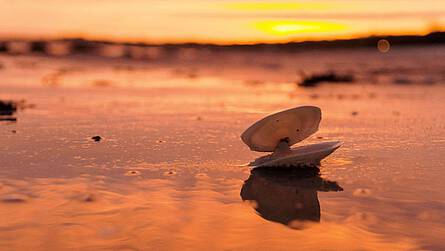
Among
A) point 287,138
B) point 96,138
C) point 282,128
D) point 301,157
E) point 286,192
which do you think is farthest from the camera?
point 96,138

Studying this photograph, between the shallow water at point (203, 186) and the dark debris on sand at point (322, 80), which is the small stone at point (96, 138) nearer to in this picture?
the shallow water at point (203, 186)

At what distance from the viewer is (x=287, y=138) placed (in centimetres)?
721

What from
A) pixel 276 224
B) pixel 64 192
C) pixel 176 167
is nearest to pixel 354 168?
pixel 176 167

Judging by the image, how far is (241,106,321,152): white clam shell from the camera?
278 inches

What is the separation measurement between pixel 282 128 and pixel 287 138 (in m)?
0.16

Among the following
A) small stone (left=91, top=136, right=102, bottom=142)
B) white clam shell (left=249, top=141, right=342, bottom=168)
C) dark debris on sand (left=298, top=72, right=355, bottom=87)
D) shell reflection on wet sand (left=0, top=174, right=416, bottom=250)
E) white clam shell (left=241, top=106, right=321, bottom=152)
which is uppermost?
dark debris on sand (left=298, top=72, right=355, bottom=87)

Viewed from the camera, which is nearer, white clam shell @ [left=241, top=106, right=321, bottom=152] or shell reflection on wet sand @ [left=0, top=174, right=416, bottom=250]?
shell reflection on wet sand @ [left=0, top=174, right=416, bottom=250]

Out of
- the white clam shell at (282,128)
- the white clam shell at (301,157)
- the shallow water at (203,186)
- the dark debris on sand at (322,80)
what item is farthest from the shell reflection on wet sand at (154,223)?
the dark debris on sand at (322,80)

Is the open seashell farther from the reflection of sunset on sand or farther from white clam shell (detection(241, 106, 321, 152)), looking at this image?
the reflection of sunset on sand

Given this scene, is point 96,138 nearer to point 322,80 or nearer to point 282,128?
point 282,128

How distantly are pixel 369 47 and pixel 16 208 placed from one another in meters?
59.8

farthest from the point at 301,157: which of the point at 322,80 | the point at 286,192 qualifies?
the point at 322,80

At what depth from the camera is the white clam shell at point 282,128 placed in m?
7.05

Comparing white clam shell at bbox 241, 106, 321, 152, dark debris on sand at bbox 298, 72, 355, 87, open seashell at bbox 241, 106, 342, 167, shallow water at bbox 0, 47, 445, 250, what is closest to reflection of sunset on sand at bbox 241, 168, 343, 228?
shallow water at bbox 0, 47, 445, 250
